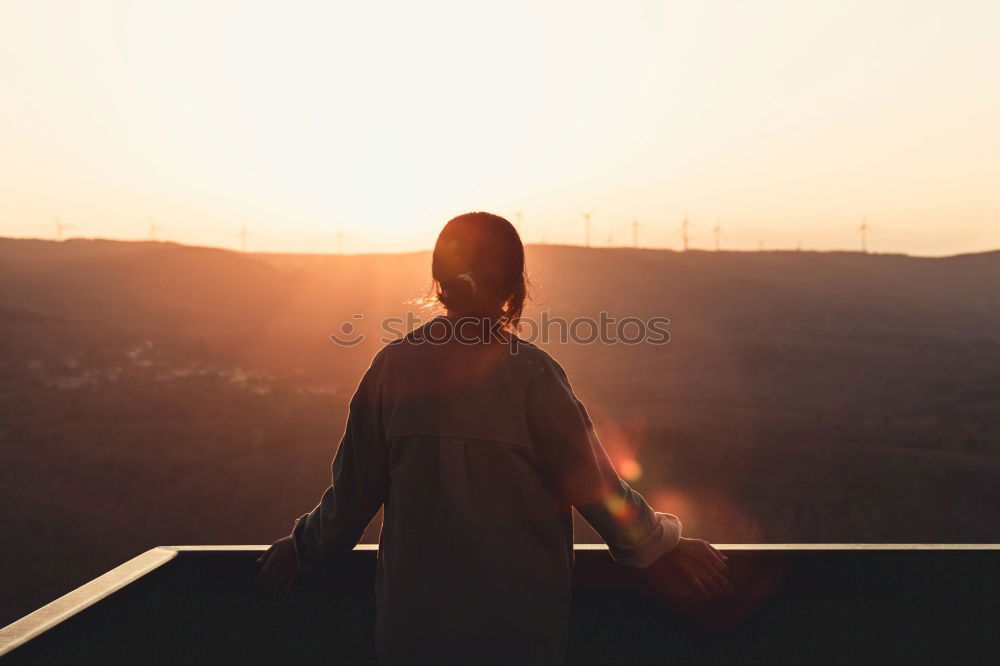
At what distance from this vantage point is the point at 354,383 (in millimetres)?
32562

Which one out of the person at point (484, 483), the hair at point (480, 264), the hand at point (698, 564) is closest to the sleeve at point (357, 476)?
the person at point (484, 483)

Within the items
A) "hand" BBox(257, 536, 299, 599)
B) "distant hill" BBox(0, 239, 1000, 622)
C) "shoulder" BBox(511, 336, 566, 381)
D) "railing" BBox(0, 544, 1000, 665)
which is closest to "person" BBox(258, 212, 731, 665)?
"shoulder" BBox(511, 336, 566, 381)

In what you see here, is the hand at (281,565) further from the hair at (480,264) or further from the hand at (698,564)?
the hand at (698,564)

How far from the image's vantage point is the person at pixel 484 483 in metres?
1.27

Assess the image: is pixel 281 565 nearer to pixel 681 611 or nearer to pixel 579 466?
pixel 579 466

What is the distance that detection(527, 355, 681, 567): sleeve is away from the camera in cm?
129

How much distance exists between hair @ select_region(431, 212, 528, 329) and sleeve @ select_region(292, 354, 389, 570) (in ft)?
0.62

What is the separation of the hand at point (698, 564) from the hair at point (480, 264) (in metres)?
0.52

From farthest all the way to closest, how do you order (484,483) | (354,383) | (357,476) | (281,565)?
1. (354,383)
2. (281,565)
3. (357,476)
4. (484,483)

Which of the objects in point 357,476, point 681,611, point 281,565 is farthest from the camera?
point 681,611

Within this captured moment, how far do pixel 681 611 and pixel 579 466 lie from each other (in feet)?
1.99

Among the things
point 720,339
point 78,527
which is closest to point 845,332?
point 720,339

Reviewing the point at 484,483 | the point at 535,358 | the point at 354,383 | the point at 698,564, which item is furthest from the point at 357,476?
the point at 354,383

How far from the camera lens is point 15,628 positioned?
1.42m
